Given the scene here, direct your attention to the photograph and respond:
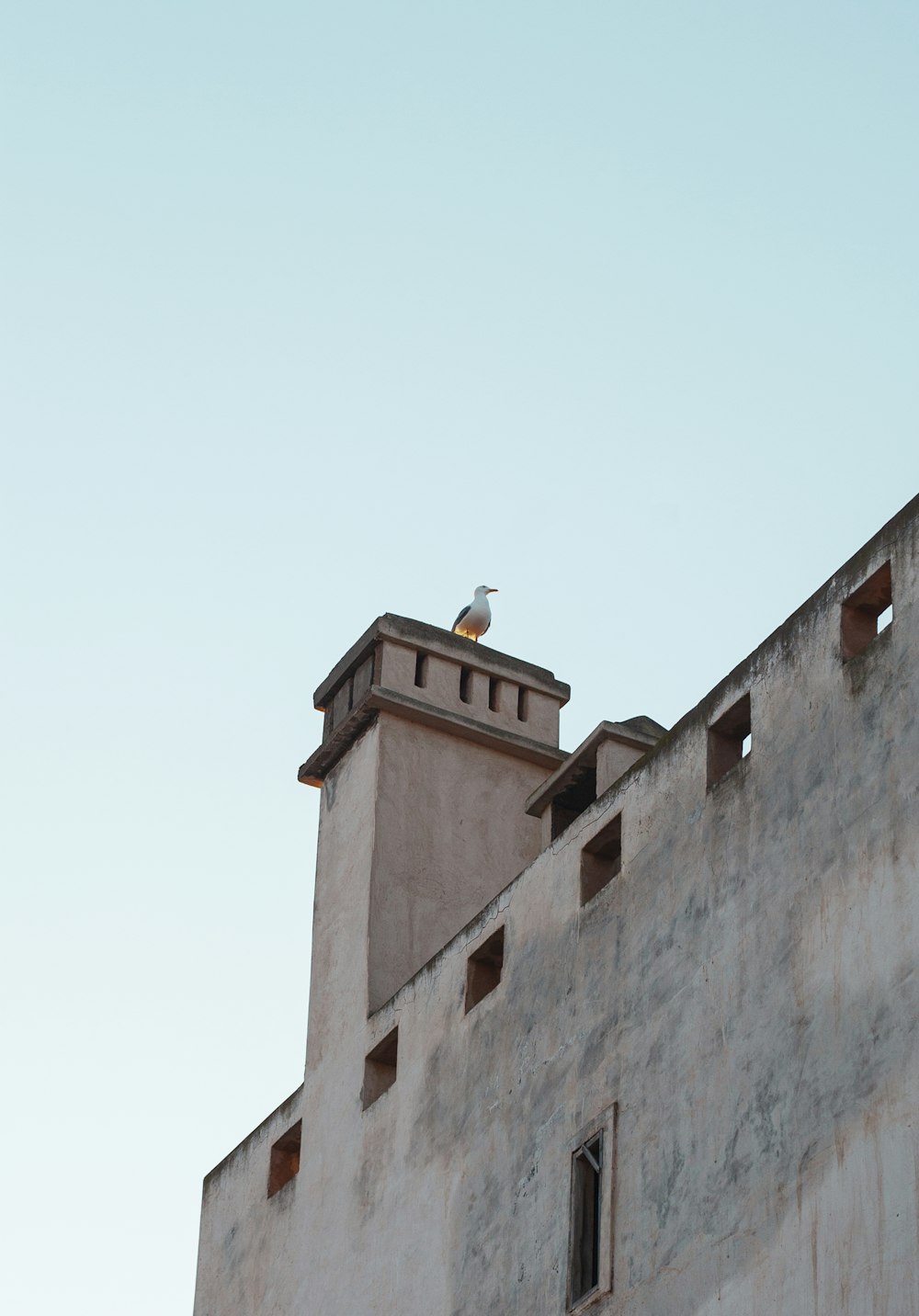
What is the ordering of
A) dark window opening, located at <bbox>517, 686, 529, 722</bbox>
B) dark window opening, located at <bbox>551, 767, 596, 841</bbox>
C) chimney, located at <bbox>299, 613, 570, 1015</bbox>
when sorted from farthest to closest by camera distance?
dark window opening, located at <bbox>517, 686, 529, 722</bbox>, chimney, located at <bbox>299, 613, 570, 1015</bbox>, dark window opening, located at <bbox>551, 767, 596, 841</bbox>

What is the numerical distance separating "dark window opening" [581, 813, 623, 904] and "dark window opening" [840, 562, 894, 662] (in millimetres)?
2516

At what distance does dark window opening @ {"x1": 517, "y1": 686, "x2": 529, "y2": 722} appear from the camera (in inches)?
731

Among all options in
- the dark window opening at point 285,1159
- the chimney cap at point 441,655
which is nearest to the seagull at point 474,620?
the chimney cap at point 441,655

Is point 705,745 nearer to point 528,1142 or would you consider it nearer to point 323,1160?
point 528,1142

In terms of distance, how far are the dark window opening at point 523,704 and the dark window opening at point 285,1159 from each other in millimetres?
3468

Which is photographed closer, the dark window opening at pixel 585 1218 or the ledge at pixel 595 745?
the dark window opening at pixel 585 1218

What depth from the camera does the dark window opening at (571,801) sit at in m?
16.5

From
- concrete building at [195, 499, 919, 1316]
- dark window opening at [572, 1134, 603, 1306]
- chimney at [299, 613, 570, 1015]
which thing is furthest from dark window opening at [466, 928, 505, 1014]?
dark window opening at [572, 1134, 603, 1306]

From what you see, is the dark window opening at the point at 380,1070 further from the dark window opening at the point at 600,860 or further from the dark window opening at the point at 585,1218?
the dark window opening at the point at 585,1218

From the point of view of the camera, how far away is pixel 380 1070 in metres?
16.8

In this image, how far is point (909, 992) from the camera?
10969 mm

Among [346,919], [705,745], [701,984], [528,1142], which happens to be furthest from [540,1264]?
[346,919]

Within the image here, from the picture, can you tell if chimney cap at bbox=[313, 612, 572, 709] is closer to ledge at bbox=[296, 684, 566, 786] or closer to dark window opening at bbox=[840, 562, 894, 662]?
ledge at bbox=[296, 684, 566, 786]

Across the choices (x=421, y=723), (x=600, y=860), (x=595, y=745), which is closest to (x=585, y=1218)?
(x=600, y=860)
